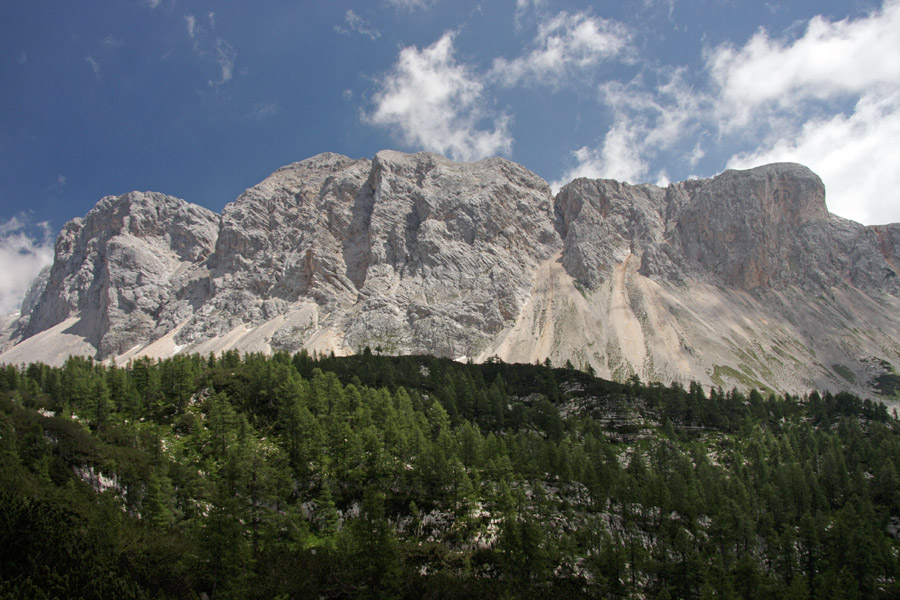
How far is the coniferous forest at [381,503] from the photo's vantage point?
36.0 m

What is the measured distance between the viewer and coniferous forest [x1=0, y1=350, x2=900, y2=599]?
35969 mm

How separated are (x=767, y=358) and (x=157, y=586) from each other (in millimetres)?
214658

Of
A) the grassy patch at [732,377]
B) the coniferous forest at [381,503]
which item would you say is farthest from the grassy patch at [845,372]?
the coniferous forest at [381,503]

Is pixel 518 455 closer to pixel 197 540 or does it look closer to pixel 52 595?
pixel 197 540

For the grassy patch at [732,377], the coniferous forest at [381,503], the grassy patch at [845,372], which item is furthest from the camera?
the grassy patch at [845,372]

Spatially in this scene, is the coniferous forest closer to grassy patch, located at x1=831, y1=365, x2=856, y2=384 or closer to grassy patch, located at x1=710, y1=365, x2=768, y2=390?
grassy patch, located at x1=710, y1=365, x2=768, y2=390

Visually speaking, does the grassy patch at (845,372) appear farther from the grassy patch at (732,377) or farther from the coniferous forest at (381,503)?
the coniferous forest at (381,503)

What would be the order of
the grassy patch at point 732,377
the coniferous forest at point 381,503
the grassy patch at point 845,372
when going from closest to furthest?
the coniferous forest at point 381,503
the grassy patch at point 732,377
the grassy patch at point 845,372

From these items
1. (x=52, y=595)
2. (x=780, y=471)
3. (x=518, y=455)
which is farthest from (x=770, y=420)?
(x=52, y=595)

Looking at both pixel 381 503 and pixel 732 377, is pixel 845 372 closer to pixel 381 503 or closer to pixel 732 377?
pixel 732 377

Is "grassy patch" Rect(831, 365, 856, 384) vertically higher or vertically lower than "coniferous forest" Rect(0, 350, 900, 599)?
higher

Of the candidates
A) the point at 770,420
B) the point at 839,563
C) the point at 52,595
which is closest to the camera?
the point at 52,595

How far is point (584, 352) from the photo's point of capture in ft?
648

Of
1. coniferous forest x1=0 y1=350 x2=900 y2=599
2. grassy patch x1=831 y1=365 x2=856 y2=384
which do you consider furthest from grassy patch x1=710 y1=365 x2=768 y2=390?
coniferous forest x1=0 y1=350 x2=900 y2=599
